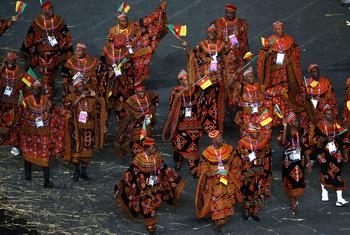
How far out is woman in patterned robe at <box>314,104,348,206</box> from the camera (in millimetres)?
16750

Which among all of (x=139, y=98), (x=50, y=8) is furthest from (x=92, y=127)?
(x=50, y=8)

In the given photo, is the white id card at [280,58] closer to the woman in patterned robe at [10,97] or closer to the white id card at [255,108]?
the white id card at [255,108]

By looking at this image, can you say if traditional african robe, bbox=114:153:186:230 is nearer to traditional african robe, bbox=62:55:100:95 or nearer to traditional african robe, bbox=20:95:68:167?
traditional african robe, bbox=20:95:68:167

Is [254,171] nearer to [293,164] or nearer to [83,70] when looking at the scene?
[293,164]

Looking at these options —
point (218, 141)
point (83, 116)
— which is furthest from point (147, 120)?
point (218, 141)

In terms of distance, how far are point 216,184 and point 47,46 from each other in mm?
5664

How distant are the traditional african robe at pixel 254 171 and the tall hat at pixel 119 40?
3.97 meters

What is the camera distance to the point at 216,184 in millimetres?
15703

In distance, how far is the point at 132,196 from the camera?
15.9 metres

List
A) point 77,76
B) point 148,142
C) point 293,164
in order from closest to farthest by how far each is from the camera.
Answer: point 148,142, point 293,164, point 77,76

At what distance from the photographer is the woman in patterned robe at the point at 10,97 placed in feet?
59.6

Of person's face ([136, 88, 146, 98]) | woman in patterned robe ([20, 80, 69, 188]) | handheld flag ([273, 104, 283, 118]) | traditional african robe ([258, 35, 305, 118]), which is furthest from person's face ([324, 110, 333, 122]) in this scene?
woman in patterned robe ([20, 80, 69, 188])

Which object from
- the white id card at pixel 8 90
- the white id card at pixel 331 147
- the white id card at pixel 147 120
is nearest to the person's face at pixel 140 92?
the white id card at pixel 147 120

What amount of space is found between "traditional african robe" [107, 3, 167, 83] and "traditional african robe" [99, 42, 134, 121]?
16 cm
